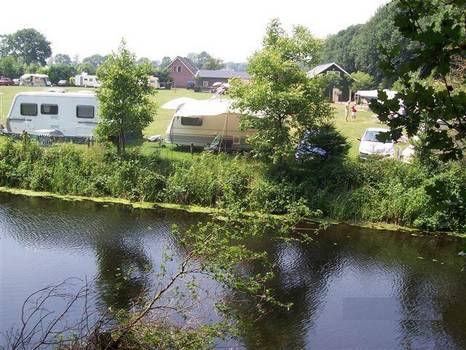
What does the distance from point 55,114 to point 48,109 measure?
0.35 meters

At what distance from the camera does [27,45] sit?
77.2m

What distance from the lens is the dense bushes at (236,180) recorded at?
14680 millimetres

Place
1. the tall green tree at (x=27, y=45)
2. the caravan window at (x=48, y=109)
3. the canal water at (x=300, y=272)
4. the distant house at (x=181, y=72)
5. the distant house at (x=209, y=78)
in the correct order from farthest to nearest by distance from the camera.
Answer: the tall green tree at (x=27, y=45) < the distant house at (x=181, y=72) < the distant house at (x=209, y=78) < the caravan window at (x=48, y=109) < the canal water at (x=300, y=272)

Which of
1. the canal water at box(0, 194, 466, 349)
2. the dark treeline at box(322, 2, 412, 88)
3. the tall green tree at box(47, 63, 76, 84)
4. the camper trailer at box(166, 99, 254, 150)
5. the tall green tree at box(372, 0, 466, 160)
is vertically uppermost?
the dark treeline at box(322, 2, 412, 88)

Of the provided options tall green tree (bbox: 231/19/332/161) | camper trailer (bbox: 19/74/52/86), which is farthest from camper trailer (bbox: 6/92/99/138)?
camper trailer (bbox: 19/74/52/86)

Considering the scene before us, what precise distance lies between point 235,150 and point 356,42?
37080 millimetres

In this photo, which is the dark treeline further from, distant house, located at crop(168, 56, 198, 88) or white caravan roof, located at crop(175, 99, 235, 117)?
white caravan roof, located at crop(175, 99, 235, 117)

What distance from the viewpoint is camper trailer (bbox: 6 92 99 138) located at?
20.0 m

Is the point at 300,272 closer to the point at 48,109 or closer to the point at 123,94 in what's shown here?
the point at 123,94

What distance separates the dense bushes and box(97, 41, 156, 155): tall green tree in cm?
96

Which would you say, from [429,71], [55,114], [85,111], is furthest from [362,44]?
[429,71]

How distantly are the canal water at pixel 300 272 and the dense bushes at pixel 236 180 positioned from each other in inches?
34.5

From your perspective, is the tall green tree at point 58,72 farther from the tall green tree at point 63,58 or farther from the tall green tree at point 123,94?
the tall green tree at point 63,58

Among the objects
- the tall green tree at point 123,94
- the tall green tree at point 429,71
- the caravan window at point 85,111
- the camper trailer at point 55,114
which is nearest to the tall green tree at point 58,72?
the camper trailer at point 55,114
